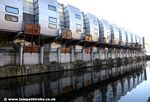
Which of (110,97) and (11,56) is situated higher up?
(11,56)

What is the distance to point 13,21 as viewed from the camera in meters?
26.3

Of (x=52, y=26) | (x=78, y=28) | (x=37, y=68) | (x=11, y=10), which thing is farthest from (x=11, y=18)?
(x=78, y=28)

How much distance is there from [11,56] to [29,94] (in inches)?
419

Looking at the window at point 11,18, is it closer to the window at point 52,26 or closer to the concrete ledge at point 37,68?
the concrete ledge at point 37,68

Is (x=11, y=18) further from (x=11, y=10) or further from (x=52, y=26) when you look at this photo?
(x=52, y=26)

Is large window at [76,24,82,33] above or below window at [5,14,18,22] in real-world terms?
above

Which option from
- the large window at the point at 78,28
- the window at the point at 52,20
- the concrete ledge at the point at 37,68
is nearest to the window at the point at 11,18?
the concrete ledge at the point at 37,68

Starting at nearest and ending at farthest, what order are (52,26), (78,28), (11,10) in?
1. (11,10)
2. (52,26)
3. (78,28)

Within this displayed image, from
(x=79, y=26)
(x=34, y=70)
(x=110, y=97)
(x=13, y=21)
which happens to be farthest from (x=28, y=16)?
(x=110, y=97)

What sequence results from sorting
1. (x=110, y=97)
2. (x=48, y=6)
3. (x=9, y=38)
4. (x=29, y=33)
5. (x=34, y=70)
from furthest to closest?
(x=48, y=6) → (x=9, y=38) → (x=29, y=33) → (x=34, y=70) → (x=110, y=97)

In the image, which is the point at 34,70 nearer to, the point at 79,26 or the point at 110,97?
the point at 110,97

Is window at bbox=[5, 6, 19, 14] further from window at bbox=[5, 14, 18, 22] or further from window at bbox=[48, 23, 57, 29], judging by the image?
window at bbox=[48, 23, 57, 29]

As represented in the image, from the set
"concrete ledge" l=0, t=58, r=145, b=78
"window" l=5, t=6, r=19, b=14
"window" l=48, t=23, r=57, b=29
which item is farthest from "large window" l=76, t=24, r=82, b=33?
"window" l=5, t=6, r=19, b=14

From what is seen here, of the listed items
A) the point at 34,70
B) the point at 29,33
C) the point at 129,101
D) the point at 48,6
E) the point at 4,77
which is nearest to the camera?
the point at 129,101
